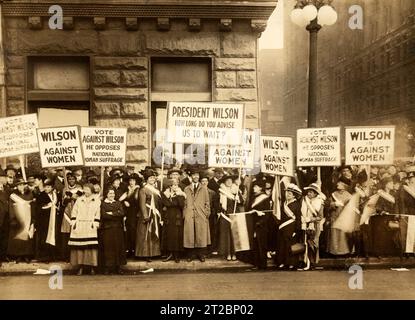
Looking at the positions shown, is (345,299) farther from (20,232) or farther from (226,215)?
(20,232)

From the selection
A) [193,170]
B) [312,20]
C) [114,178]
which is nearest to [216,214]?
[193,170]

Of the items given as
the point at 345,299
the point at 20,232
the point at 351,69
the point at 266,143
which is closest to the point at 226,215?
the point at 266,143

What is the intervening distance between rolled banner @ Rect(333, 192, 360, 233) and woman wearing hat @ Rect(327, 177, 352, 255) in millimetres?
53

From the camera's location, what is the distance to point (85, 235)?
9398 mm

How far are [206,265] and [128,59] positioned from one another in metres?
4.45

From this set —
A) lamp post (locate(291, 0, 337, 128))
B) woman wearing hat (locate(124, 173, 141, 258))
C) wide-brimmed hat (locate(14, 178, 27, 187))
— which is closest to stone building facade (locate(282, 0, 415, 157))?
lamp post (locate(291, 0, 337, 128))

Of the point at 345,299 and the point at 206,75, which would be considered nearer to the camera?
the point at 345,299

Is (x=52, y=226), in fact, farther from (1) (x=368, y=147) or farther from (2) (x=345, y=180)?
(1) (x=368, y=147)

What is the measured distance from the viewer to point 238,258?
399 inches

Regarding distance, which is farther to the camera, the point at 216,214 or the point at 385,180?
the point at 216,214

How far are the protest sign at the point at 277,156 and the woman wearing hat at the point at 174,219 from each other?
5.03ft

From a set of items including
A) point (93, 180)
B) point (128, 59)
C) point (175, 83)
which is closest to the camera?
point (93, 180)

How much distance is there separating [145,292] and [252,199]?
2666 millimetres

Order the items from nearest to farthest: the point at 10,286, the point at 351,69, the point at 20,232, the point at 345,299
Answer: the point at 345,299 < the point at 10,286 < the point at 20,232 < the point at 351,69
